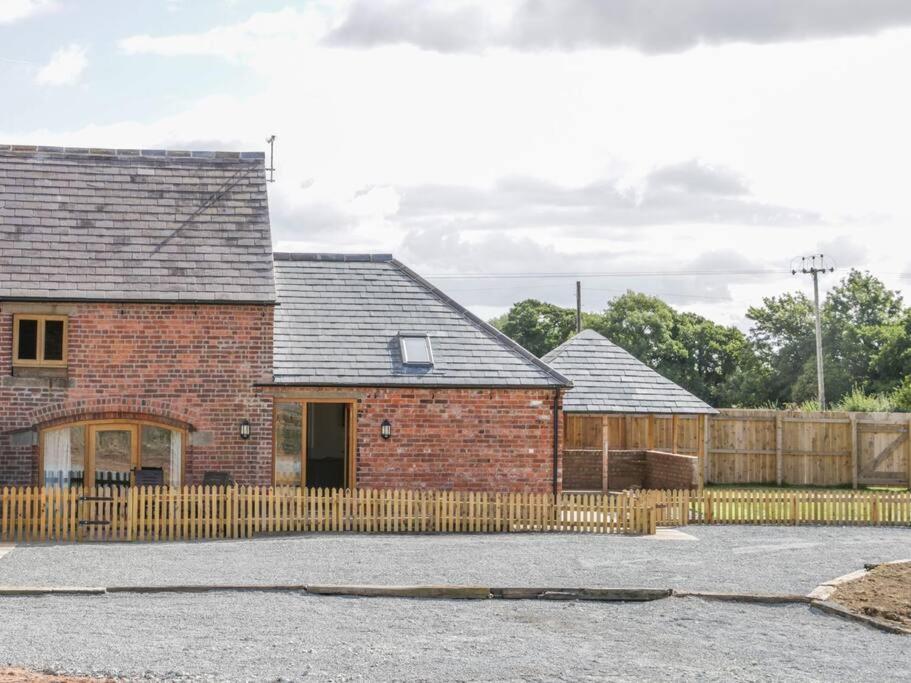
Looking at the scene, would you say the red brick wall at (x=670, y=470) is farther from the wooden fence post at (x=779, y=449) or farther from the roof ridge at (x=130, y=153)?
the roof ridge at (x=130, y=153)

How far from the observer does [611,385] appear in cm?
3094

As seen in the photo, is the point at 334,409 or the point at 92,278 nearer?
the point at 92,278

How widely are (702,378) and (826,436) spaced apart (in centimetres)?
4070

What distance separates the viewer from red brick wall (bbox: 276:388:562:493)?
23750 millimetres

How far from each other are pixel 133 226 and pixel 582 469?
12.9 meters

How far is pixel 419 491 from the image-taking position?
23.0 metres

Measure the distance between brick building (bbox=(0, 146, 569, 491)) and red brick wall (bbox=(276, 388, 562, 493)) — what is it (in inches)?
1.1

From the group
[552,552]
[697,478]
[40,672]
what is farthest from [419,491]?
[40,672]

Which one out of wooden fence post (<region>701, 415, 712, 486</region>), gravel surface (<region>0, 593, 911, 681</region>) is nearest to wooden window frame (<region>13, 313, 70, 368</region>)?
gravel surface (<region>0, 593, 911, 681</region>)

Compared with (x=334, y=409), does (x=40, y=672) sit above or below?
below

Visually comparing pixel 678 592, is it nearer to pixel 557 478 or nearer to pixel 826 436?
pixel 557 478

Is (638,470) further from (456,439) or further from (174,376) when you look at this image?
(174,376)

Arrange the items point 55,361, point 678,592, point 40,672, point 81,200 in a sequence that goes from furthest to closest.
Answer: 1. point 81,200
2. point 55,361
3. point 678,592
4. point 40,672

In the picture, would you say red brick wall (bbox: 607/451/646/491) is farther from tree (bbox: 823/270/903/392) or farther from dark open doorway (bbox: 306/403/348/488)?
tree (bbox: 823/270/903/392)
